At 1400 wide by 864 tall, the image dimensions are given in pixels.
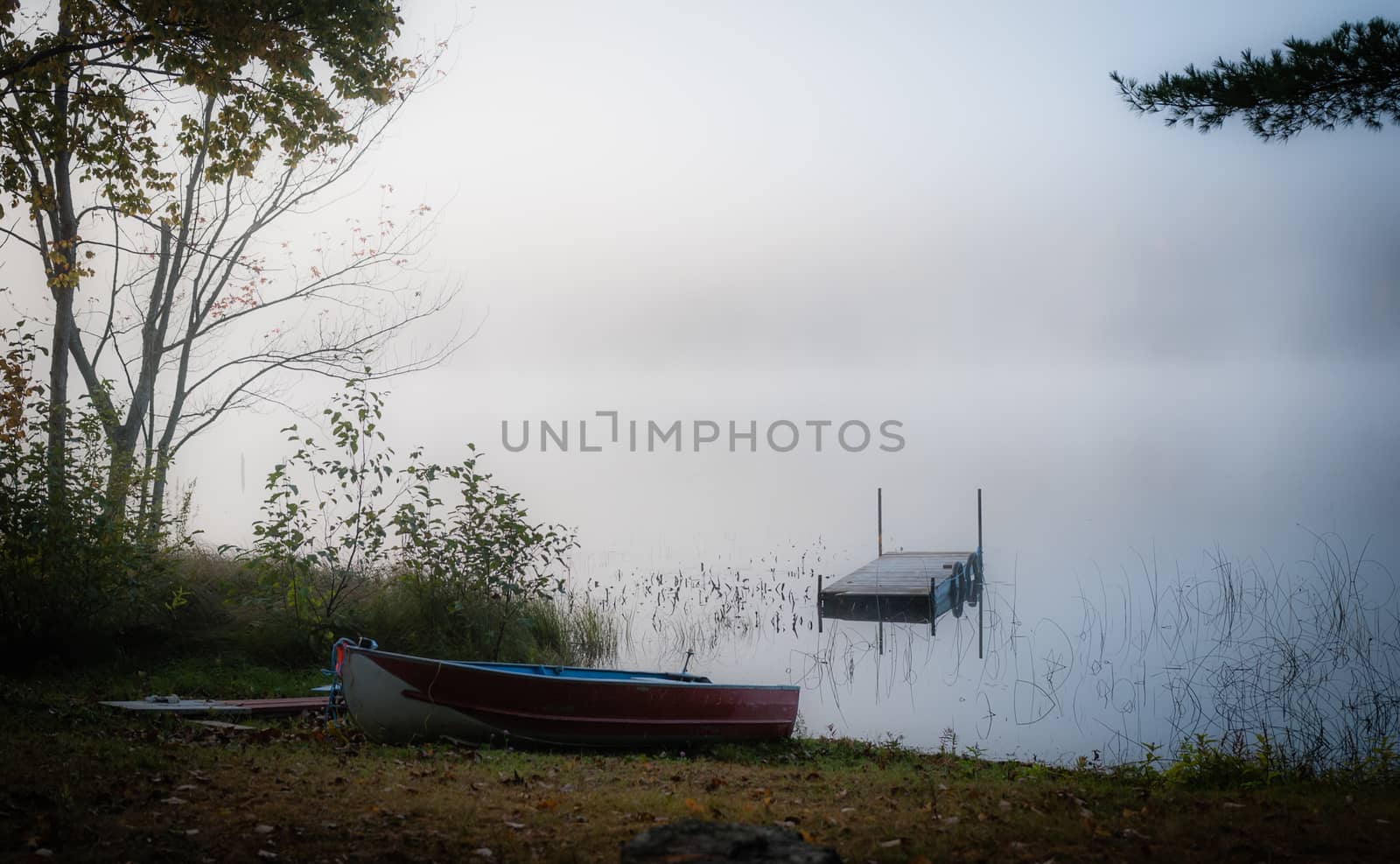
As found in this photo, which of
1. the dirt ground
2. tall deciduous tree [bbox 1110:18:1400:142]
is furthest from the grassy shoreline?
tall deciduous tree [bbox 1110:18:1400:142]

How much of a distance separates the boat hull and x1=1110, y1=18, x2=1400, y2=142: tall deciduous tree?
675 centimetres

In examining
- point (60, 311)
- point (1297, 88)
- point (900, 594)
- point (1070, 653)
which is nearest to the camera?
point (1297, 88)

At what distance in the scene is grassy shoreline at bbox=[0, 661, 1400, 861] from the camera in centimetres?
511

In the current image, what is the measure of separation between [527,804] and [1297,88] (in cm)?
851

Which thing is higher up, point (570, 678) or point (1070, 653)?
point (570, 678)

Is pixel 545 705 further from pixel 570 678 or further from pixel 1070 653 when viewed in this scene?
pixel 1070 653

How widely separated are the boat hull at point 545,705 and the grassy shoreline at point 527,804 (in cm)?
35

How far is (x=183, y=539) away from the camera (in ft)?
42.1

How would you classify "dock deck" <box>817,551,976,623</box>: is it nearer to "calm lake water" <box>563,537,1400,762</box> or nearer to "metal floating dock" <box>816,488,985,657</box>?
"metal floating dock" <box>816,488,985,657</box>

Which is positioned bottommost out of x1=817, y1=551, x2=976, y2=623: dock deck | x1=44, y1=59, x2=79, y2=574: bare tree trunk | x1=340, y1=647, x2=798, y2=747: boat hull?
x1=340, y1=647, x2=798, y2=747: boat hull

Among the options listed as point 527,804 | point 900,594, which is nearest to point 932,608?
point 900,594

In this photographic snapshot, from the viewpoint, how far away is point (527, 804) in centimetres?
613

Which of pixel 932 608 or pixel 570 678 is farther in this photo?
pixel 932 608

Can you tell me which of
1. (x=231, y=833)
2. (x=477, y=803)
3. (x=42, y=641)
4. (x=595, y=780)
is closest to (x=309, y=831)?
(x=231, y=833)
